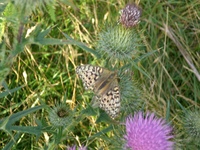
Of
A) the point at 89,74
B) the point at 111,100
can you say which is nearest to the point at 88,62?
the point at 89,74

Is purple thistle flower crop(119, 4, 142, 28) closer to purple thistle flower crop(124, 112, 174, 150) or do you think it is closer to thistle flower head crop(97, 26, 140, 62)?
thistle flower head crop(97, 26, 140, 62)

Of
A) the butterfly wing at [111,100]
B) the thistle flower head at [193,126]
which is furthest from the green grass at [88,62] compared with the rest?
the butterfly wing at [111,100]

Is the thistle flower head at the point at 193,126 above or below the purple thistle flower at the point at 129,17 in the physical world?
below

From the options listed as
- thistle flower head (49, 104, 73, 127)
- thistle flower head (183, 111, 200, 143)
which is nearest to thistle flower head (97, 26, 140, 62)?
thistle flower head (49, 104, 73, 127)

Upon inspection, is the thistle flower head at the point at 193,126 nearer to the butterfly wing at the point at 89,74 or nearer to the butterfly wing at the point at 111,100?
the butterfly wing at the point at 111,100

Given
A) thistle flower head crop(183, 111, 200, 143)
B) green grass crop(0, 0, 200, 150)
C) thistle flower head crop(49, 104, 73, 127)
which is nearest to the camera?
thistle flower head crop(49, 104, 73, 127)

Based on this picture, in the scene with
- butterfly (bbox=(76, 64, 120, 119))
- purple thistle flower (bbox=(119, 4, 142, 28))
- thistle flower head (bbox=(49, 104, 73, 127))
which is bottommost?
thistle flower head (bbox=(49, 104, 73, 127))
